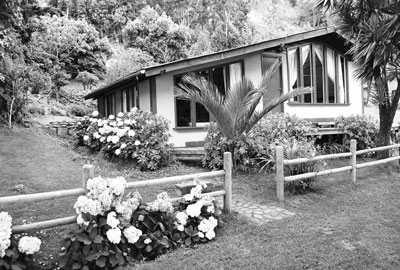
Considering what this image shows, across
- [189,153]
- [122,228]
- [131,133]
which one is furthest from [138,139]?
[122,228]

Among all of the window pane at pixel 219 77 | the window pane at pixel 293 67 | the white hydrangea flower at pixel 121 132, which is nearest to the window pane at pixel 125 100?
the window pane at pixel 219 77

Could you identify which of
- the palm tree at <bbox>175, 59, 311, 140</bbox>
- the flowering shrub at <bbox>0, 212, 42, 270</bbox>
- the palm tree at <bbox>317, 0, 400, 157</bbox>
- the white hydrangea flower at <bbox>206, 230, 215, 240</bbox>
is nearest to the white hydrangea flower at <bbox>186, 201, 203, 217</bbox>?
the white hydrangea flower at <bbox>206, 230, 215, 240</bbox>

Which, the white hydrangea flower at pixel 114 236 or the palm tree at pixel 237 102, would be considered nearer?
the white hydrangea flower at pixel 114 236

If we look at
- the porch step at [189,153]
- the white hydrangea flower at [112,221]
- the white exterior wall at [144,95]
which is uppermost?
the white exterior wall at [144,95]

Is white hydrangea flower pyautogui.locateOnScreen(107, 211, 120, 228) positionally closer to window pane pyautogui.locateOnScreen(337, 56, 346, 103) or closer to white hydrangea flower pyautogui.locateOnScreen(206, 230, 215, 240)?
white hydrangea flower pyautogui.locateOnScreen(206, 230, 215, 240)

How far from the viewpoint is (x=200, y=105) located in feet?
34.2

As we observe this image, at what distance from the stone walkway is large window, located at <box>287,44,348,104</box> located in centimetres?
670

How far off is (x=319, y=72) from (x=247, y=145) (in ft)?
20.5

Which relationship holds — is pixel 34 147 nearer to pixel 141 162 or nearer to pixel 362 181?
pixel 141 162

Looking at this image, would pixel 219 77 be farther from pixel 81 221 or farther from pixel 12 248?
pixel 12 248

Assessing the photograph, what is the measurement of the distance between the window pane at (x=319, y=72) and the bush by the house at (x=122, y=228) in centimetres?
923

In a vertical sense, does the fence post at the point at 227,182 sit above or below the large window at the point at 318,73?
below

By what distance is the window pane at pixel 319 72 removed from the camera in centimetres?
1208

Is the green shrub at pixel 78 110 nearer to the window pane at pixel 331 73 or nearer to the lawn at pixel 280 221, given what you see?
the lawn at pixel 280 221
